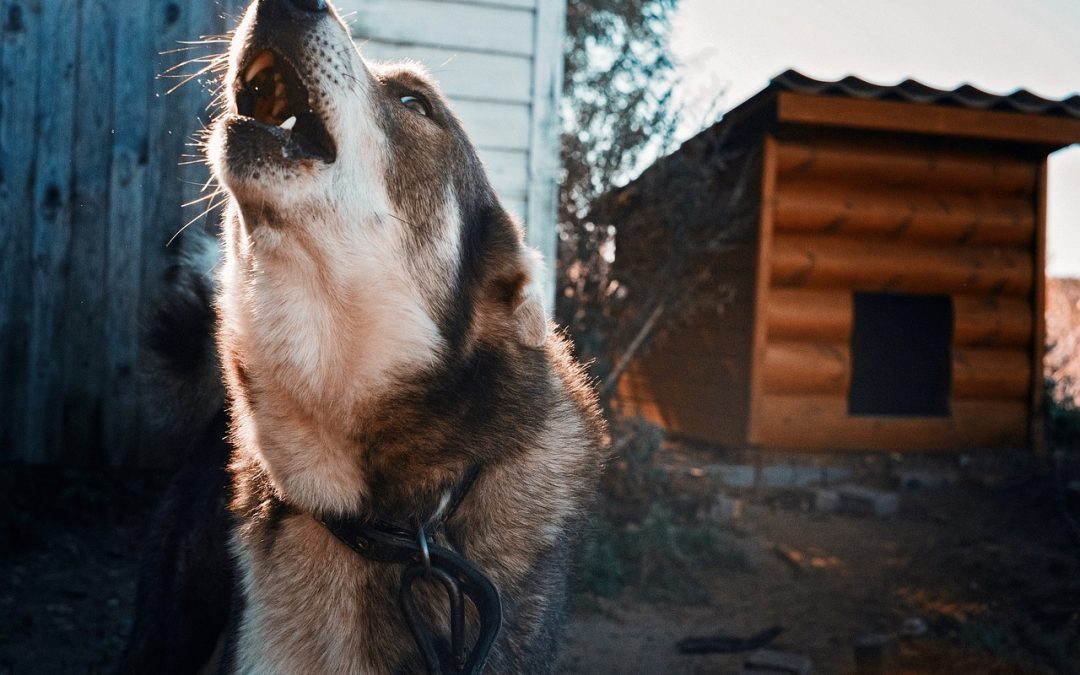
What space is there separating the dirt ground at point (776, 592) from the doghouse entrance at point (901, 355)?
7.06 feet

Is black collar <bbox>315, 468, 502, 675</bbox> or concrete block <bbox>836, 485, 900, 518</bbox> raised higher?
black collar <bbox>315, 468, 502, 675</bbox>

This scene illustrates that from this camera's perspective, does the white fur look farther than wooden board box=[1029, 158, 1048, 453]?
No

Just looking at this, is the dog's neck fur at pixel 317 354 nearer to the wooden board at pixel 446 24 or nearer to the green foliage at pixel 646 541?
the green foliage at pixel 646 541

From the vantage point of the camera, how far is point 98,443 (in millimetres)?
4305

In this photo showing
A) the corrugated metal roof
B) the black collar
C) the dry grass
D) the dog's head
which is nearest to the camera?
the black collar

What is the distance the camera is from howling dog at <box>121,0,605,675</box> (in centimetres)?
188

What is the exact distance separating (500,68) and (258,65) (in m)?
3.03

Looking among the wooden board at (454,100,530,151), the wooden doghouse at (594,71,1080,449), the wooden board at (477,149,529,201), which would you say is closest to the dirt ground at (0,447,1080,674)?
the wooden doghouse at (594,71,1080,449)

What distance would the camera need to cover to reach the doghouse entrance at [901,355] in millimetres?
8148

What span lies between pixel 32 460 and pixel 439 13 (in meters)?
3.19

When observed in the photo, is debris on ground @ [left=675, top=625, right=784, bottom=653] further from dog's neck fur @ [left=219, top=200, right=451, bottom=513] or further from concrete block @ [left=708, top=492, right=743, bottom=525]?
dog's neck fur @ [left=219, top=200, right=451, bottom=513]

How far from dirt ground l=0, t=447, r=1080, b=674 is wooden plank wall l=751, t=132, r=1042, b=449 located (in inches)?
63.8

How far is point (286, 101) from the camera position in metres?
1.99

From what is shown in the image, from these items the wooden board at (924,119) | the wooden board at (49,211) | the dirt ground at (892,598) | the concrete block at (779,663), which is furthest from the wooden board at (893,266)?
the wooden board at (49,211)
